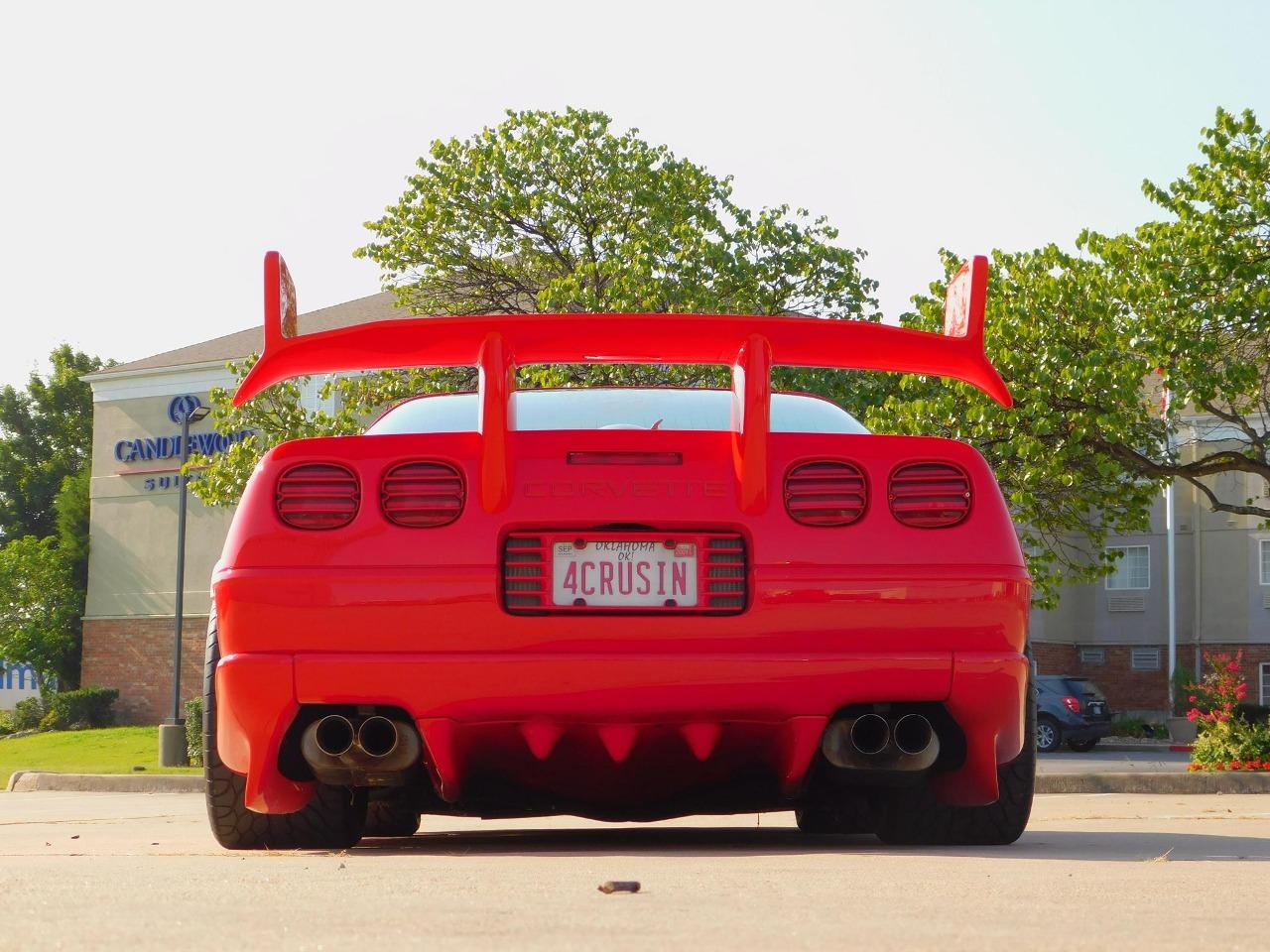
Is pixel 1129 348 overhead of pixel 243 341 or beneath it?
beneath

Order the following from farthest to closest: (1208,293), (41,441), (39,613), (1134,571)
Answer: (41,441)
(1134,571)
(39,613)
(1208,293)

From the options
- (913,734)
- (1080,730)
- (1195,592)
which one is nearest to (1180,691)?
(1195,592)

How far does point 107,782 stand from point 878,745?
13.8 meters

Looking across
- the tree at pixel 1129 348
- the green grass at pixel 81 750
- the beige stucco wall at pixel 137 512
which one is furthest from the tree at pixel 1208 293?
the beige stucco wall at pixel 137 512

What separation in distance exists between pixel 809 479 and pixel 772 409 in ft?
3.01

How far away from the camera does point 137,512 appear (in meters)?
42.5

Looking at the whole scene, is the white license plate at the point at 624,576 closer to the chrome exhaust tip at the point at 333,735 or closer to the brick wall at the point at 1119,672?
the chrome exhaust tip at the point at 333,735

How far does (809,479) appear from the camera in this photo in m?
4.26

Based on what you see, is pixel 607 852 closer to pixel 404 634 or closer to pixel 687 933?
pixel 404 634

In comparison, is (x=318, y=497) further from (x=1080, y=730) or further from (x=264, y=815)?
(x=1080, y=730)

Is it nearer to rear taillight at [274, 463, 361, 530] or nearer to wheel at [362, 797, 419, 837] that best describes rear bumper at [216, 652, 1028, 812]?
rear taillight at [274, 463, 361, 530]

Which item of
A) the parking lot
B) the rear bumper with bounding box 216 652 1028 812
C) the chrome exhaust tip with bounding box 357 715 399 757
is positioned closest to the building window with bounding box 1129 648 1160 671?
the parking lot

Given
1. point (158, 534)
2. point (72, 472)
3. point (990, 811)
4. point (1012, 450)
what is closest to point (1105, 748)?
point (1012, 450)

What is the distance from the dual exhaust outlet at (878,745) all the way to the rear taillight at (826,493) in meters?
0.52
